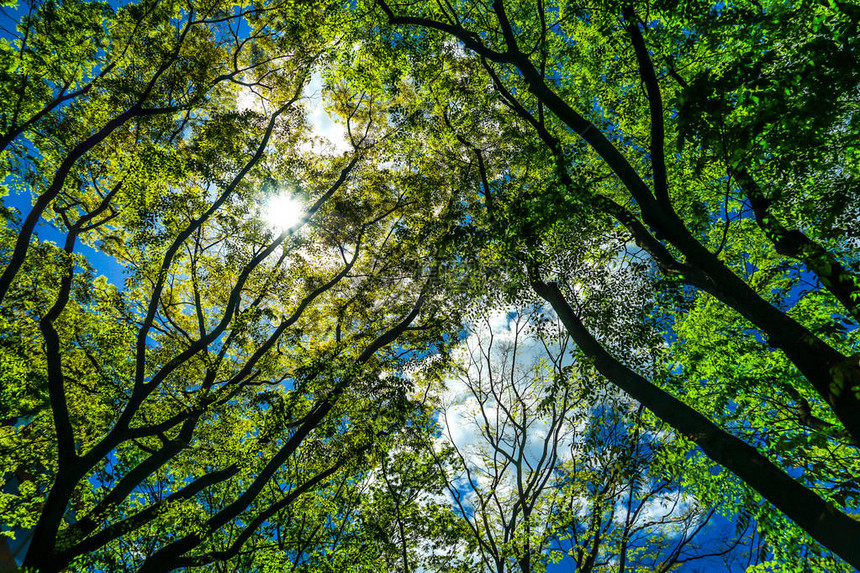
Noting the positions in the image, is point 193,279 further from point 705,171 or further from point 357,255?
point 705,171

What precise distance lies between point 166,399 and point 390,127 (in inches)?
436

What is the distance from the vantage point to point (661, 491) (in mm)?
6781

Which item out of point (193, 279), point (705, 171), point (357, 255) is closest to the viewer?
point (705, 171)

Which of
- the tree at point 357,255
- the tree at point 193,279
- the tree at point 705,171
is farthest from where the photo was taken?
the tree at point 193,279

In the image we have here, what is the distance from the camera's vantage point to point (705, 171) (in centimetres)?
785

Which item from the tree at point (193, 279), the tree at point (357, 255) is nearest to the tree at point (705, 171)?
the tree at point (357, 255)

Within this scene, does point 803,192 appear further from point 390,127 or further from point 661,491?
point 390,127

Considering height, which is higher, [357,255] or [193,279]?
[357,255]

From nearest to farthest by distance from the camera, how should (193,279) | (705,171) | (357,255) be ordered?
1. (705,171)
2. (193,279)
3. (357,255)

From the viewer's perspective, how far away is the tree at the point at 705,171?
297 centimetres

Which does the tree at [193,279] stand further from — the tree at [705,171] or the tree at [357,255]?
the tree at [705,171]

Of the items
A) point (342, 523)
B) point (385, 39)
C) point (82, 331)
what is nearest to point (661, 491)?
point (342, 523)

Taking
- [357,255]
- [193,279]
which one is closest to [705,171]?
[357,255]

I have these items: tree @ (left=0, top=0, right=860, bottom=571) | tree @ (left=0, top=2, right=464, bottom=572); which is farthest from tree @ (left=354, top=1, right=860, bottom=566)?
tree @ (left=0, top=2, right=464, bottom=572)
